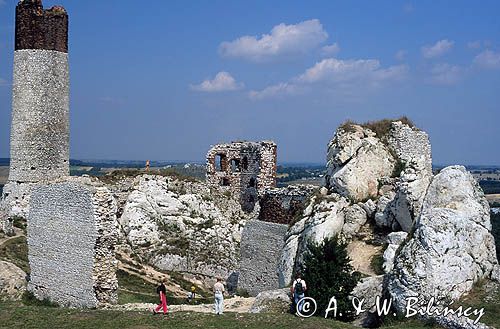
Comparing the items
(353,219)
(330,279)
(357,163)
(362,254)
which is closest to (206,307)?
(330,279)

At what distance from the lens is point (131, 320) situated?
55.0 feet

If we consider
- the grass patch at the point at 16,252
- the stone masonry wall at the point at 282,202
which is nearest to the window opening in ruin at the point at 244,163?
the stone masonry wall at the point at 282,202

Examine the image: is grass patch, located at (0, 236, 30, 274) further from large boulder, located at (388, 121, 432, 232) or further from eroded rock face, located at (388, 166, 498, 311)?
eroded rock face, located at (388, 166, 498, 311)

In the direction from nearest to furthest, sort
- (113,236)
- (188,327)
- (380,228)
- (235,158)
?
1. (188,327)
2. (113,236)
3. (380,228)
4. (235,158)

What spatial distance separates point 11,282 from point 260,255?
948 cm

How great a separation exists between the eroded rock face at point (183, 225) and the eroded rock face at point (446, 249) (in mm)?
14649

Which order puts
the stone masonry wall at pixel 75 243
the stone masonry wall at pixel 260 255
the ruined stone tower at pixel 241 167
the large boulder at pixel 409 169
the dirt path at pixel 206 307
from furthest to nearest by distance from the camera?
the ruined stone tower at pixel 241 167
the stone masonry wall at pixel 260 255
the large boulder at pixel 409 169
the stone masonry wall at pixel 75 243
the dirt path at pixel 206 307

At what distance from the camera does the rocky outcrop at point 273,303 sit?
1938 centimetres

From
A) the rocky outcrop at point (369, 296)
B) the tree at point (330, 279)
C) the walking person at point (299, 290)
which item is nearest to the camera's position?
the walking person at point (299, 290)

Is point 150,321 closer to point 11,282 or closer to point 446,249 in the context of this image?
point 446,249

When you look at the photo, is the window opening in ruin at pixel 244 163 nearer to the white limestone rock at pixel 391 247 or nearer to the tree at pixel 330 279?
the white limestone rock at pixel 391 247

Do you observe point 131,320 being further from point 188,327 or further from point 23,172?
point 23,172

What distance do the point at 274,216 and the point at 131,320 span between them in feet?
63.1

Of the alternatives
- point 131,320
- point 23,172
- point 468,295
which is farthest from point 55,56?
point 468,295
